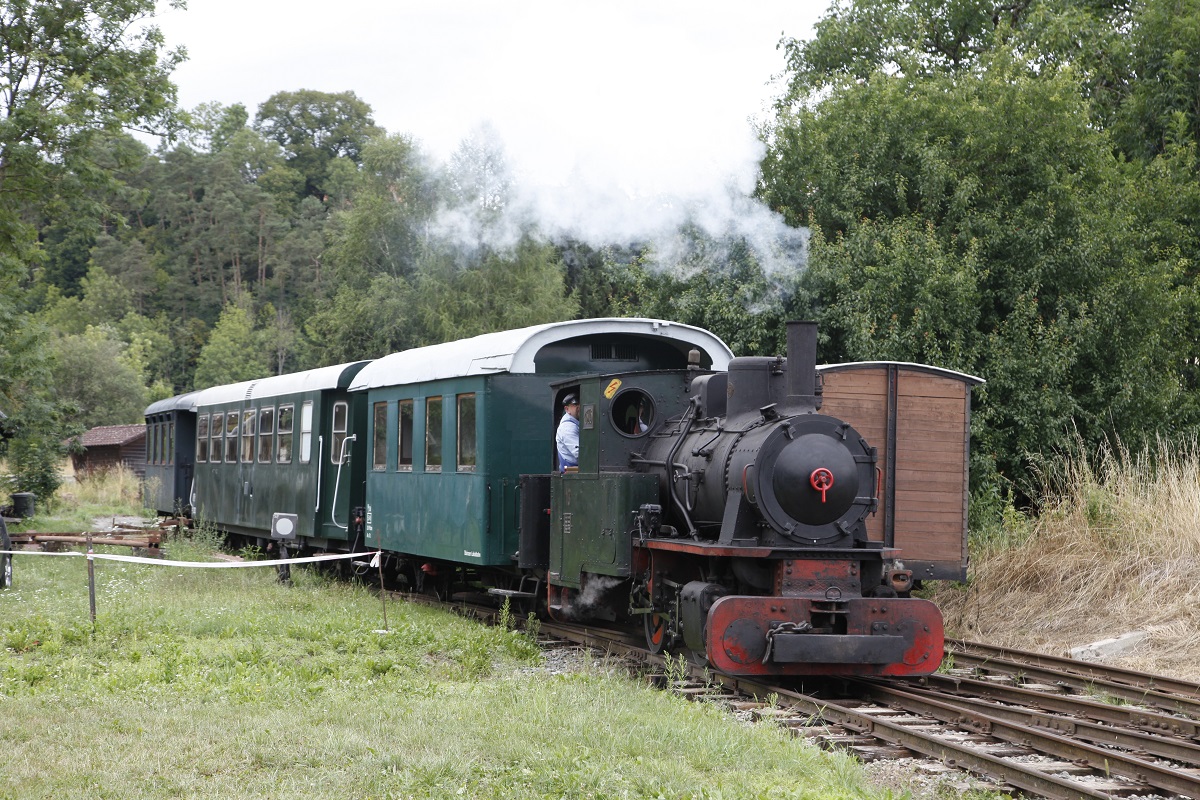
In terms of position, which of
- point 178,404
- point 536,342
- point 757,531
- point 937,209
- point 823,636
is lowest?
point 823,636

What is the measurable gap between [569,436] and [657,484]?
1358 millimetres

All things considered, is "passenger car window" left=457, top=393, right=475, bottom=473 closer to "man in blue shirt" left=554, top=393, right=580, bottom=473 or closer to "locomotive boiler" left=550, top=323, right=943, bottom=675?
"man in blue shirt" left=554, top=393, right=580, bottom=473

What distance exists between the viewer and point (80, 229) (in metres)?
21.8

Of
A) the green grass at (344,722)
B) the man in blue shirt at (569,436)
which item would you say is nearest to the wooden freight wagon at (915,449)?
the man in blue shirt at (569,436)

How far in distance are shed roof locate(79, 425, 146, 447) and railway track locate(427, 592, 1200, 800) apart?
3779 centimetres

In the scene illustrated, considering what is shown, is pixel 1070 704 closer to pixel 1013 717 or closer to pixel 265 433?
pixel 1013 717

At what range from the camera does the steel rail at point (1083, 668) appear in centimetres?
870

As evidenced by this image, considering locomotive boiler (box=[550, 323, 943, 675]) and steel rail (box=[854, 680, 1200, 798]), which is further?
locomotive boiler (box=[550, 323, 943, 675])

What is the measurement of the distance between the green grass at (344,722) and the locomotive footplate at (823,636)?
658 mm

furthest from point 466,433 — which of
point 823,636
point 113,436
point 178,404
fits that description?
point 113,436

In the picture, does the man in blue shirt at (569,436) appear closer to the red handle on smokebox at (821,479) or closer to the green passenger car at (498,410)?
the green passenger car at (498,410)

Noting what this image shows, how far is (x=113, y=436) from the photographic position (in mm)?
45406

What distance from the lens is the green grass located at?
563 cm

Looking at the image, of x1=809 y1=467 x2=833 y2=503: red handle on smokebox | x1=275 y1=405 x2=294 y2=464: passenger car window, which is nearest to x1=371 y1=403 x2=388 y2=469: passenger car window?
x1=275 y1=405 x2=294 y2=464: passenger car window
